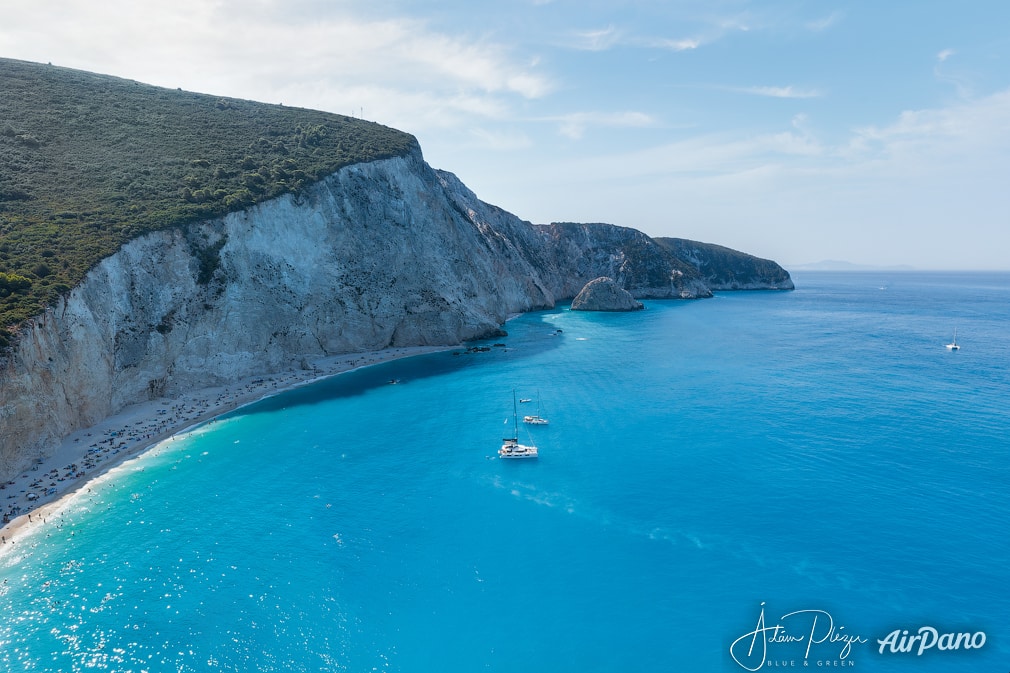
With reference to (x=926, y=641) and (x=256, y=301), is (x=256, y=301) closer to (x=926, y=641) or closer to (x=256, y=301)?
(x=256, y=301)

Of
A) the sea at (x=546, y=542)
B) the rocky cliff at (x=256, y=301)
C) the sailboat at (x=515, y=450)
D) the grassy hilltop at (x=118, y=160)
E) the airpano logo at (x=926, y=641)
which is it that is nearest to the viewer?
the airpano logo at (x=926, y=641)

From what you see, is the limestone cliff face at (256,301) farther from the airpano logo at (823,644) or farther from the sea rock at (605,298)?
the airpano logo at (823,644)

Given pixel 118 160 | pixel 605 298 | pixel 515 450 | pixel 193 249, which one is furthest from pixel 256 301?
pixel 605 298

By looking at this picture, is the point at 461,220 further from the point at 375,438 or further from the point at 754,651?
the point at 754,651

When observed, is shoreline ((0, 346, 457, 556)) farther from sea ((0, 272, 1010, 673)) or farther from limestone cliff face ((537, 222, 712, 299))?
limestone cliff face ((537, 222, 712, 299))

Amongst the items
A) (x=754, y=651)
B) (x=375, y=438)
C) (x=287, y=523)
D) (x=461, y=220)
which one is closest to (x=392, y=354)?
(x=375, y=438)

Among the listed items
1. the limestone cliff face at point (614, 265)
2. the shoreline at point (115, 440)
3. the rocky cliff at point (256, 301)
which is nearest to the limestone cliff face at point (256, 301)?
the rocky cliff at point (256, 301)
